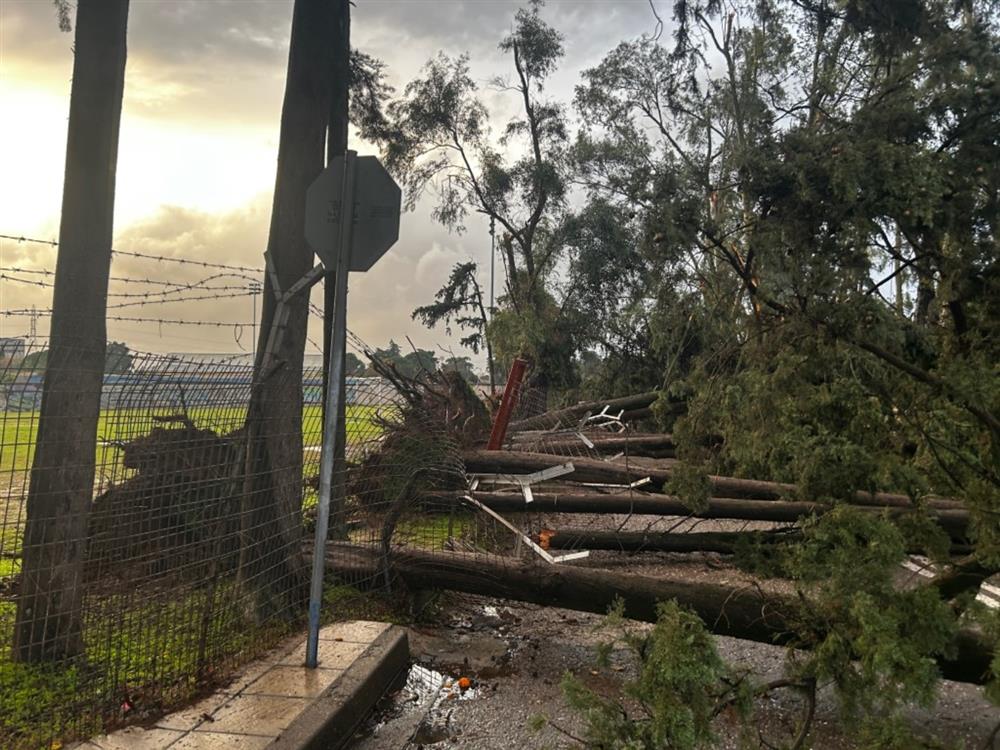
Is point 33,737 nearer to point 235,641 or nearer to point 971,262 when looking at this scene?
point 235,641

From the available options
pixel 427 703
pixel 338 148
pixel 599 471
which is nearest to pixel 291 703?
pixel 427 703

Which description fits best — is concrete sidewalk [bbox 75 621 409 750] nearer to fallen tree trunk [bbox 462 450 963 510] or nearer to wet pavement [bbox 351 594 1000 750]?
wet pavement [bbox 351 594 1000 750]

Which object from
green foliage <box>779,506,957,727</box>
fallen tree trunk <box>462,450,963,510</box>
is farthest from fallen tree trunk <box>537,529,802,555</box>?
green foliage <box>779,506,957,727</box>

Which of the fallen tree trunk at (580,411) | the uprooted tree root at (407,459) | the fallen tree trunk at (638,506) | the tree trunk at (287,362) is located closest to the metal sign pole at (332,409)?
the tree trunk at (287,362)

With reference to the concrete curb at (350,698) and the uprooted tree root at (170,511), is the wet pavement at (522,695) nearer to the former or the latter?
the concrete curb at (350,698)

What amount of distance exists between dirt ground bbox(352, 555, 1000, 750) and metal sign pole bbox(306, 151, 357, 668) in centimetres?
60

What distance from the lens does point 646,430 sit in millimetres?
16281

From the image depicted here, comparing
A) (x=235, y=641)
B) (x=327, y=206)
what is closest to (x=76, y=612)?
(x=235, y=641)

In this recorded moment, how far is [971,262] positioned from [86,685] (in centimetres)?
469

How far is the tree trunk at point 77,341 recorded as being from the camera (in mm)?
4246

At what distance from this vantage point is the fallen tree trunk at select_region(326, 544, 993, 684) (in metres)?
3.74

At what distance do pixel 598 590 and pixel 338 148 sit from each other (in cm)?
511

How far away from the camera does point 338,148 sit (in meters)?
7.95

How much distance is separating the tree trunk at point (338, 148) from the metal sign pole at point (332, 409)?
0.90 meters
